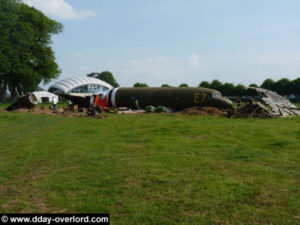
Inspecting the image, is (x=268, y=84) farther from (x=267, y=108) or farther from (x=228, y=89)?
(x=267, y=108)

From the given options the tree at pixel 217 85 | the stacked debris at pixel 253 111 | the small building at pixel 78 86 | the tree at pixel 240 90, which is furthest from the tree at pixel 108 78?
the stacked debris at pixel 253 111

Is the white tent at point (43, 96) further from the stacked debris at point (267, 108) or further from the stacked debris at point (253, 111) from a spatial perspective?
the stacked debris at point (267, 108)

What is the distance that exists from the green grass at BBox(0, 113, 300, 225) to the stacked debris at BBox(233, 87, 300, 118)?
13441mm

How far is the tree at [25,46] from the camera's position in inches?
1919

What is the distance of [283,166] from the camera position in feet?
24.8

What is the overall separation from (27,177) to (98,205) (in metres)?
3.03

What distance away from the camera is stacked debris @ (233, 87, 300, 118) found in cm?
2417

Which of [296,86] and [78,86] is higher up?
[296,86]

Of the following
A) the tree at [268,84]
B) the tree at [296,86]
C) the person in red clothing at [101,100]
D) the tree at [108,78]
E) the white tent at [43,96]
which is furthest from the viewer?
the tree at [108,78]

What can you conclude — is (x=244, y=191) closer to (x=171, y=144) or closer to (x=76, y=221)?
(x=76, y=221)

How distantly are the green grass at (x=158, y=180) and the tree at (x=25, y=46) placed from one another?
4645 centimetres

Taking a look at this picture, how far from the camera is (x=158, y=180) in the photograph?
6363 mm

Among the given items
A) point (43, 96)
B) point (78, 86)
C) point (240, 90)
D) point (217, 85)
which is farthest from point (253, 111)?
point (78, 86)

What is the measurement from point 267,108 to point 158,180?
23.2 metres
